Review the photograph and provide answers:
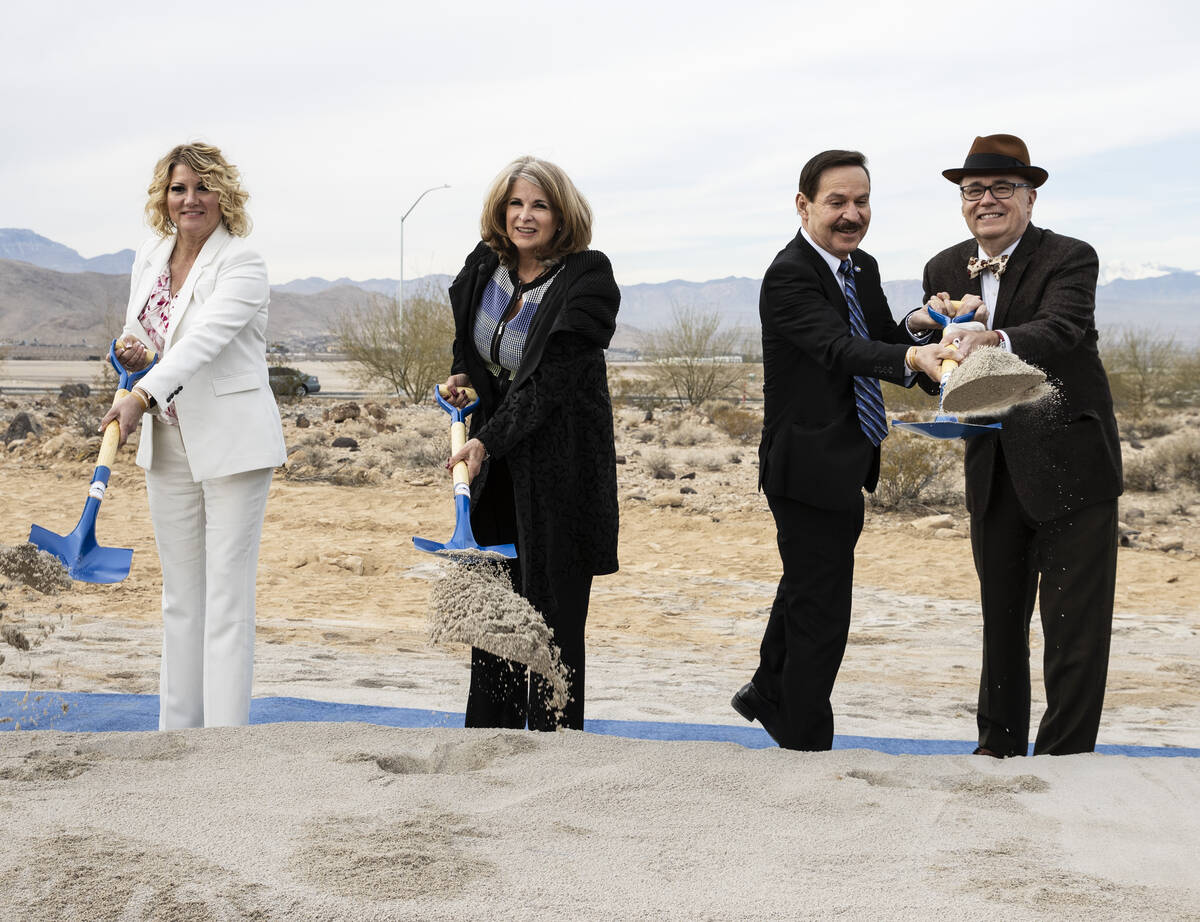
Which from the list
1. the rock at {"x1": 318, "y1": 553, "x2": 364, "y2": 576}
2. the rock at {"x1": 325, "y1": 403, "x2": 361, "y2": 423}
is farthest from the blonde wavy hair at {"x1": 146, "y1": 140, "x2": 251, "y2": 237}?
the rock at {"x1": 325, "y1": 403, "x2": 361, "y2": 423}

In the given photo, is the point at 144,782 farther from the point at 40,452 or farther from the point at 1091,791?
the point at 40,452

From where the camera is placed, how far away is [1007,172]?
3.55 meters

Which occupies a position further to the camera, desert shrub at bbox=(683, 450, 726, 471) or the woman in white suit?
desert shrub at bbox=(683, 450, 726, 471)

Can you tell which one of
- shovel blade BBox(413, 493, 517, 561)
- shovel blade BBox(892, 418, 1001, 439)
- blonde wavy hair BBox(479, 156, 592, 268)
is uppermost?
blonde wavy hair BBox(479, 156, 592, 268)

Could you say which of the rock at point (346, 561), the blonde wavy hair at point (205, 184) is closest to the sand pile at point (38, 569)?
the blonde wavy hair at point (205, 184)

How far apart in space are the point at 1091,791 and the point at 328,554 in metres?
7.58

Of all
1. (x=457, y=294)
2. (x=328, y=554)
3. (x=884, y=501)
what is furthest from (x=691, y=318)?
(x=457, y=294)

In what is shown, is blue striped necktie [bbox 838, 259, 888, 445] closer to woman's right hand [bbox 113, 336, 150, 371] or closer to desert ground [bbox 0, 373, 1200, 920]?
desert ground [bbox 0, 373, 1200, 920]

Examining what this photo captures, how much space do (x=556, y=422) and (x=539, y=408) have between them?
0.12 metres

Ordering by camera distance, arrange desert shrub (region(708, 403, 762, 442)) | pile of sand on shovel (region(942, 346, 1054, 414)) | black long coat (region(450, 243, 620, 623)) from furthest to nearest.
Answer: desert shrub (region(708, 403, 762, 442)) → black long coat (region(450, 243, 620, 623)) → pile of sand on shovel (region(942, 346, 1054, 414))

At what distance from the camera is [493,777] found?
9.50 feet

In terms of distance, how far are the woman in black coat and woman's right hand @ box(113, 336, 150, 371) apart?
38.0 inches

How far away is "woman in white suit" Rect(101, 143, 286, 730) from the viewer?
3648mm

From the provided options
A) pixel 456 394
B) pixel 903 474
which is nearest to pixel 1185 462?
pixel 903 474
